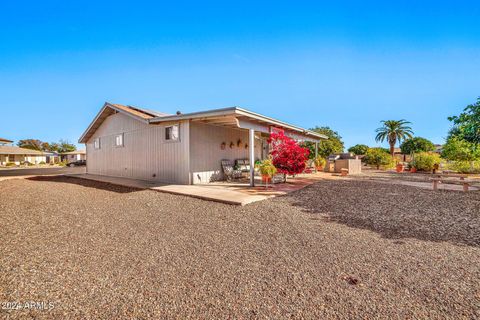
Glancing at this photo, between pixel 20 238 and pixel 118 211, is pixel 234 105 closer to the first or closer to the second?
pixel 118 211

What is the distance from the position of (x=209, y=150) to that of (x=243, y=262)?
7.72m

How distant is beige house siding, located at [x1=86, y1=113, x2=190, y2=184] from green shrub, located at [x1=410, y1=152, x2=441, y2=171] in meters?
18.4

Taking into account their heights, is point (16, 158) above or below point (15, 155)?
below

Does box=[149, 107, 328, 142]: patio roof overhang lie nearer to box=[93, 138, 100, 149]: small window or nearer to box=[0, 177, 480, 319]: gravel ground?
box=[0, 177, 480, 319]: gravel ground

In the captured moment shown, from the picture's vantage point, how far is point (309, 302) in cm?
203

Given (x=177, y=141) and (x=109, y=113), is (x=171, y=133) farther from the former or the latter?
(x=109, y=113)

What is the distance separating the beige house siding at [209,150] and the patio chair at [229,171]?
10.3 inches

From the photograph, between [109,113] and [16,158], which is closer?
[109,113]

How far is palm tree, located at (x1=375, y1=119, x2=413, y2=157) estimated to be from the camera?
102 ft

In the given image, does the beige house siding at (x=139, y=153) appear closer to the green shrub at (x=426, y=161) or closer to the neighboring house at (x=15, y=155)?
the green shrub at (x=426, y=161)

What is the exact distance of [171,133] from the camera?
984 centimetres

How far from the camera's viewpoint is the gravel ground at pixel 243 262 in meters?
1.98

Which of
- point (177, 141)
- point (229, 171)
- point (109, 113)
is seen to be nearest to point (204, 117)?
point (177, 141)

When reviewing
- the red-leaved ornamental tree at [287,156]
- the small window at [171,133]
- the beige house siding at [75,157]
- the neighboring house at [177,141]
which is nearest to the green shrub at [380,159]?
the neighboring house at [177,141]
